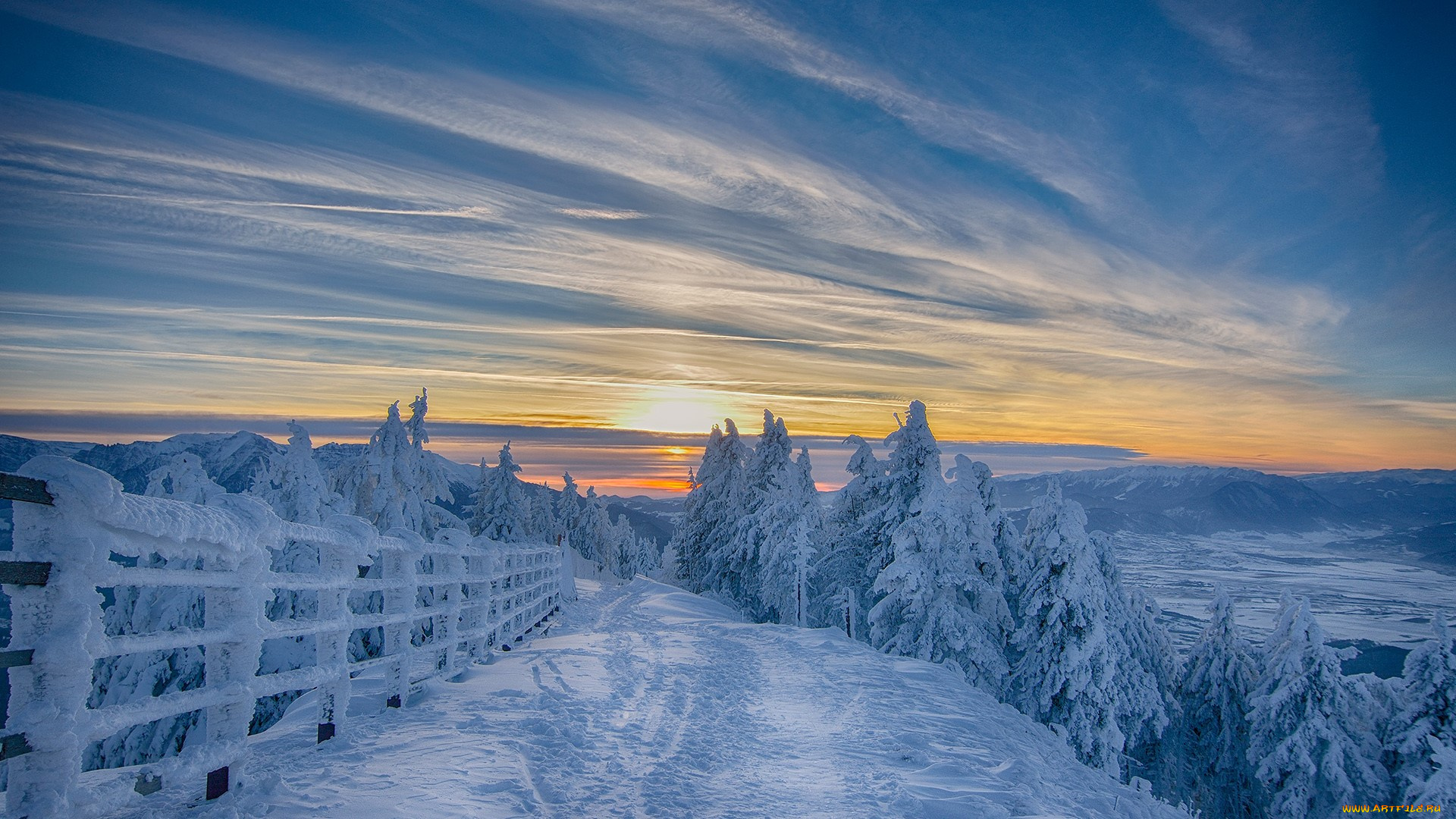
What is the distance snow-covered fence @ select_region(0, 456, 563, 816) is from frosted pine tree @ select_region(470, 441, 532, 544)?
42.9m

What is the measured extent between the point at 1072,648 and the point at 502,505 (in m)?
38.3

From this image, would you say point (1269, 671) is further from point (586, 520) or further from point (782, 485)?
point (586, 520)

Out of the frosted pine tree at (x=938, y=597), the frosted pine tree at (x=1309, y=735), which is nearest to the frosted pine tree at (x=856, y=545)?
the frosted pine tree at (x=938, y=597)

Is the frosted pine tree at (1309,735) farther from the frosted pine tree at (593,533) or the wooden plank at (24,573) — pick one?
the frosted pine tree at (593,533)

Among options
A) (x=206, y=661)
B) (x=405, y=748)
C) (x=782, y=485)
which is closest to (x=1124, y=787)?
(x=405, y=748)

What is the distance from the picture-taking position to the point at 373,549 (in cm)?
675

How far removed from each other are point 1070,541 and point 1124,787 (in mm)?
12515

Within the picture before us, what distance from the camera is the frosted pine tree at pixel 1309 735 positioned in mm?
22500

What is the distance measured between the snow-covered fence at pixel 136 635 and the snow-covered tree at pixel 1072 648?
19.9m

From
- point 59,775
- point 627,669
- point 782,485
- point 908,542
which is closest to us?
point 59,775

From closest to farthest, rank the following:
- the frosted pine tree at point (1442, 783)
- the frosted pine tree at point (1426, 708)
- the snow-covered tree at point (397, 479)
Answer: the frosted pine tree at point (1442, 783) < the frosted pine tree at point (1426, 708) < the snow-covered tree at point (397, 479)

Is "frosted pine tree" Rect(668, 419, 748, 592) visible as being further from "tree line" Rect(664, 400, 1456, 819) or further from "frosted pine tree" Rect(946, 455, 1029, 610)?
"frosted pine tree" Rect(946, 455, 1029, 610)

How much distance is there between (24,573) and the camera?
3.46 meters

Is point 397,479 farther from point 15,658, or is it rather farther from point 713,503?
point 15,658
